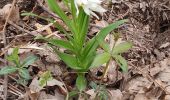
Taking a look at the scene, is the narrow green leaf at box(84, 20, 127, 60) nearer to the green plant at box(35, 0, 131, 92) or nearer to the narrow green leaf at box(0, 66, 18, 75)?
the green plant at box(35, 0, 131, 92)

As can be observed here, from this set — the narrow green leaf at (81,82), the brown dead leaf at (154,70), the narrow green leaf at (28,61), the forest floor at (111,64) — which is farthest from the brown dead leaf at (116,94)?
the narrow green leaf at (28,61)

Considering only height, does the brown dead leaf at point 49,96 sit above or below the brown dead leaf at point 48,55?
below

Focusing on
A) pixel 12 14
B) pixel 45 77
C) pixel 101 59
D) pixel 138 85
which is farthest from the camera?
pixel 12 14

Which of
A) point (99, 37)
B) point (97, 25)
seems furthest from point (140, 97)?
point (97, 25)

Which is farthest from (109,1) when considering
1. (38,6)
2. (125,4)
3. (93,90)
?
(93,90)

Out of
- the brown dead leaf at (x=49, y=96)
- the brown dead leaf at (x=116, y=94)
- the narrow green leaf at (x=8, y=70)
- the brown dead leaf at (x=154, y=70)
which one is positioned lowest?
the brown dead leaf at (x=116, y=94)

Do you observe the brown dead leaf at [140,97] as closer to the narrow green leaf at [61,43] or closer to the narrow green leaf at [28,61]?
the narrow green leaf at [61,43]

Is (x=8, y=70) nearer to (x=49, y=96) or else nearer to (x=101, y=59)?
(x=49, y=96)
